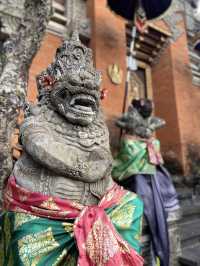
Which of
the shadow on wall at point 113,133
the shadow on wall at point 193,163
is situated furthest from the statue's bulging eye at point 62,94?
the shadow on wall at point 193,163

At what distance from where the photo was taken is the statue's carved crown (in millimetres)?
1590

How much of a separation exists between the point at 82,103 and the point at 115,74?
434cm

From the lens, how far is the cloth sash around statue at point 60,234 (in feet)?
4.12

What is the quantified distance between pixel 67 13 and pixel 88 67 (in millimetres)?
4930

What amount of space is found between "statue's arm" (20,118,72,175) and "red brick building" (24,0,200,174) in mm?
3433

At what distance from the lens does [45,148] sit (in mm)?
1384

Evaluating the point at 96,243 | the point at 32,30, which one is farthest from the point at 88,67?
the point at 32,30

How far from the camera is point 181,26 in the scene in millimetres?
7598

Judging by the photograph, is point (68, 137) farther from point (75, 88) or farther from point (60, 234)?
point (60, 234)

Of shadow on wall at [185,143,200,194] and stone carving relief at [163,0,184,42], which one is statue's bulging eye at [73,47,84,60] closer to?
shadow on wall at [185,143,200,194]

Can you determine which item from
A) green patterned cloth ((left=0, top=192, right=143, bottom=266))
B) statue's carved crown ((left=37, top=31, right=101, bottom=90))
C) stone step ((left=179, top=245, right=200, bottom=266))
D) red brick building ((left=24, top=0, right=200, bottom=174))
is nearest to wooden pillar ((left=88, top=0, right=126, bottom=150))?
red brick building ((left=24, top=0, right=200, bottom=174))

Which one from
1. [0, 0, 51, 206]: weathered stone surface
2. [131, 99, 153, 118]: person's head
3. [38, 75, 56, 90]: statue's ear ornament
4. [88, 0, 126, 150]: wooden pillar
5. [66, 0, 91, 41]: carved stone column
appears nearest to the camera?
[38, 75, 56, 90]: statue's ear ornament

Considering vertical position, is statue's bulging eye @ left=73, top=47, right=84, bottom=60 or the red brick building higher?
statue's bulging eye @ left=73, top=47, right=84, bottom=60

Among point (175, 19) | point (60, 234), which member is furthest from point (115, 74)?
point (60, 234)
